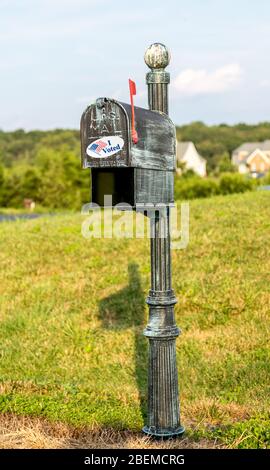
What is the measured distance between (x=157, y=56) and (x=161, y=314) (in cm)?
193

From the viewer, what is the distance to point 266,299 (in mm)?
10258

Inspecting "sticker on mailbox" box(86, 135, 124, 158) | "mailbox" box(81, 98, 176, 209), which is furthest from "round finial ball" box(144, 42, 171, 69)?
"sticker on mailbox" box(86, 135, 124, 158)

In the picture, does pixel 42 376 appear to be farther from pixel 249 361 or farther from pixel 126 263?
pixel 126 263

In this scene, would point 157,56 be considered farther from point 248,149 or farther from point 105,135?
point 248,149

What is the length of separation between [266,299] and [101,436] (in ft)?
16.3

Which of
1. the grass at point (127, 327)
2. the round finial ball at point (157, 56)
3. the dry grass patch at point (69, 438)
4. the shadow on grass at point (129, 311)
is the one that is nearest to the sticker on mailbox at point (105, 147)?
the round finial ball at point (157, 56)

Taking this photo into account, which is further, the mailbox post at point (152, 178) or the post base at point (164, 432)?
the post base at point (164, 432)

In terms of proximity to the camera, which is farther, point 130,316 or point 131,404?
point 130,316

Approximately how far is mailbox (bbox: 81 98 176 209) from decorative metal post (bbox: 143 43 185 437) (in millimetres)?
211

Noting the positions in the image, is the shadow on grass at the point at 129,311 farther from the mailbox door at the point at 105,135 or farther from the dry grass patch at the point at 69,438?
the mailbox door at the point at 105,135

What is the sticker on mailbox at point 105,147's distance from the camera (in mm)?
4961

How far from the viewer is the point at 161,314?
5.47 meters

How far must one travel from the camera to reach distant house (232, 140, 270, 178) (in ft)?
376

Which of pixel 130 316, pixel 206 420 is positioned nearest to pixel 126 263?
pixel 130 316
